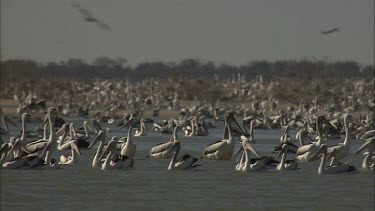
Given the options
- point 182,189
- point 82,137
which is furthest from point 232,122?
point 182,189

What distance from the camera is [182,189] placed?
12.3 metres

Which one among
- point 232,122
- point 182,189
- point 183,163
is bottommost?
point 182,189

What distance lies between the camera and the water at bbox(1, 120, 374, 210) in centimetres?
1115

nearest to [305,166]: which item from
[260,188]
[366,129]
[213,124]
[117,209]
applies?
[260,188]

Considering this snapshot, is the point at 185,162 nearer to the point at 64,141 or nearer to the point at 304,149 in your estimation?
the point at 304,149

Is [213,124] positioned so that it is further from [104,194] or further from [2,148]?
[104,194]

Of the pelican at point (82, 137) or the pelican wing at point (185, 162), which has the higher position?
the pelican at point (82, 137)

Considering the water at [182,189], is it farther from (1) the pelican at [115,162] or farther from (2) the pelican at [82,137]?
→ (2) the pelican at [82,137]

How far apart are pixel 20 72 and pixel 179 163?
183 ft

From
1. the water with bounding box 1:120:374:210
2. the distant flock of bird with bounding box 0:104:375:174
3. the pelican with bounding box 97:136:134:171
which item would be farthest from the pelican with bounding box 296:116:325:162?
the pelican with bounding box 97:136:134:171

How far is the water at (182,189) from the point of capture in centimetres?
1115

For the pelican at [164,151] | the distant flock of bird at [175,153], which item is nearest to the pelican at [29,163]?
the distant flock of bird at [175,153]

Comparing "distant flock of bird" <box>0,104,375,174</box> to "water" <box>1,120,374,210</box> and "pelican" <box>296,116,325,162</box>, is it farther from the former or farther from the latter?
"water" <box>1,120,374,210</box>

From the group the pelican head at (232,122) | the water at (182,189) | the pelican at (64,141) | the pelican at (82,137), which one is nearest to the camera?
the water at (182,189)
